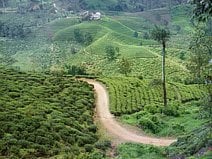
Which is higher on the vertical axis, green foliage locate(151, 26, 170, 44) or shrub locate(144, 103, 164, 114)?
green foliage locate(151, 26, 170, 44)

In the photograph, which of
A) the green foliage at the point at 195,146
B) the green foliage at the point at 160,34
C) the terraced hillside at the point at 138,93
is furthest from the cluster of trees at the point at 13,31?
the green foliage at the point at 195,146

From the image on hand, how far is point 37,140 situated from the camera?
1236 inches

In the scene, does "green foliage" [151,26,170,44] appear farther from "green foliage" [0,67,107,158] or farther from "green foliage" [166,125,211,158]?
"green foliage" [166,125,211,158]

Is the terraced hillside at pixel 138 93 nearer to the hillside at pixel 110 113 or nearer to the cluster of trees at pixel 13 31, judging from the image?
the hillside at pixel 110 113

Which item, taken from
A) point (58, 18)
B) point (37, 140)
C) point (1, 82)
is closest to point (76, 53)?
point (58, 18)

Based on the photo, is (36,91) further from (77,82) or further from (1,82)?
(77,82)

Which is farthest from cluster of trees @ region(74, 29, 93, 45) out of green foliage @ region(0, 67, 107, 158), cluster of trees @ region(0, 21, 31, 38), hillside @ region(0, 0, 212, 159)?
green foliage @ region(0, 67, 107, 158)

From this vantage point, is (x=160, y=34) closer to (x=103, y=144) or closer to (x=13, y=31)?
(x=103, y=144)

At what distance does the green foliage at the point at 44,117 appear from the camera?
3036 cm

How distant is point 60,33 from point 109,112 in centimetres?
12227

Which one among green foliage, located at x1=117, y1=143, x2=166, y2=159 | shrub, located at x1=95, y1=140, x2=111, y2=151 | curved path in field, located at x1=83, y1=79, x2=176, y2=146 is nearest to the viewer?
green foliage, located at x1=117, y1=143, x2=166, y2=159

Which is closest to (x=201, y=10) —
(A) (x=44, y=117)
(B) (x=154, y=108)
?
(A) (x=44, y=117)

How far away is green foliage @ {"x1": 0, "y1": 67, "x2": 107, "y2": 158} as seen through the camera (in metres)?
30.4

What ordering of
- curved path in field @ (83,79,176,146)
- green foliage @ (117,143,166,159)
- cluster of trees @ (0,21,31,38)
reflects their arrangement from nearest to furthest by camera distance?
green foliage @ (117,143,166,159), curved path in field @ (83,79,176,146), cluster of trees @ (0,21,31,38)
